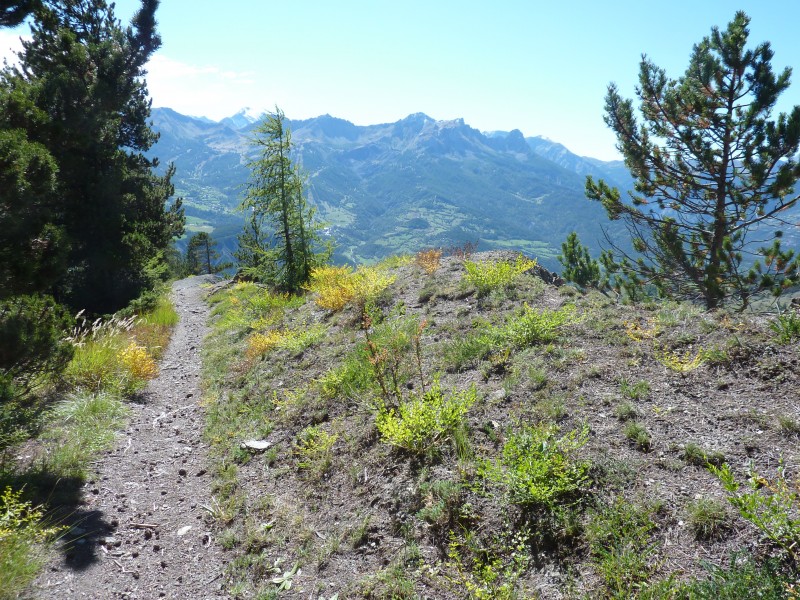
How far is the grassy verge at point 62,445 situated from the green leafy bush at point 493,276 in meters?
7.98

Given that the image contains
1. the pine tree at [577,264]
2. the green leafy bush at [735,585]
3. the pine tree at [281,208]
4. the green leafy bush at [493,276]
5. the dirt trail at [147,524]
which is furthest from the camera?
the pine tree at [577,264]

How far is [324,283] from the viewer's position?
14445 mm

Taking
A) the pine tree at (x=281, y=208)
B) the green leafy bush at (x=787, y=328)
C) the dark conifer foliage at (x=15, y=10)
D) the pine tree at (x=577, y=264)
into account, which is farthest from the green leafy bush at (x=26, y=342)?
the pine tree at (x=577, y=264)

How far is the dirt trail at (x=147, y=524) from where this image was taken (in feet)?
14.0

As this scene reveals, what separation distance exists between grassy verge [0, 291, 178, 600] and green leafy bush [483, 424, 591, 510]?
454cm

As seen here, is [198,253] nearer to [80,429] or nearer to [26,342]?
[80,429]

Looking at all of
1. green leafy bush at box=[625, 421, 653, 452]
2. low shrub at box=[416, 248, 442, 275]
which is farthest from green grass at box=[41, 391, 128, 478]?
low shrub at box=[416, 248, 442, 275]

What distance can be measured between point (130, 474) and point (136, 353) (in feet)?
14.6

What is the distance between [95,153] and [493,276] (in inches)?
588

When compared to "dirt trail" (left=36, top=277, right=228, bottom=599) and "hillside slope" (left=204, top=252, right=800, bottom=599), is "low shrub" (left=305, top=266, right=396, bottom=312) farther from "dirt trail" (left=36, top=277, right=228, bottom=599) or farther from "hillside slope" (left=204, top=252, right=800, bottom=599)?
"dirt trail" (left=36, top=277, right=228, bottom=599)

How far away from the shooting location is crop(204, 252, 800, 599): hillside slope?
3.40 meters

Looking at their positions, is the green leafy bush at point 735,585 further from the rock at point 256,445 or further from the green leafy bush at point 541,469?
the rock at point 256,445

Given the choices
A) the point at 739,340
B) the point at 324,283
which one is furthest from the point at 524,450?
the point at 324,283

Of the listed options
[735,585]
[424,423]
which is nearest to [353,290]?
[424,423]
